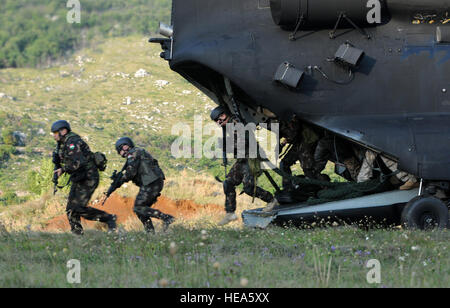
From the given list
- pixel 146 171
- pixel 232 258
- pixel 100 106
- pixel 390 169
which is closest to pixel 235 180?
pixel 146 171

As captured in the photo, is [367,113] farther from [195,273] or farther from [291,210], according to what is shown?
[195,273]

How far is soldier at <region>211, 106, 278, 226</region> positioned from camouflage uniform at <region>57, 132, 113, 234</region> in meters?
2.34

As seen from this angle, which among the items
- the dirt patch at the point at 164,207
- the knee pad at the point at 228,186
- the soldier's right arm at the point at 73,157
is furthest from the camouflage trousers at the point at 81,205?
the dirt patch at the point at 164,207

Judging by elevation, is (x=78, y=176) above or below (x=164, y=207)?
above

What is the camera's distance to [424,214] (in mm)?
10656

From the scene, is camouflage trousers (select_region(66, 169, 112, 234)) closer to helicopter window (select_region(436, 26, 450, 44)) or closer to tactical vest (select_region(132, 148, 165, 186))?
tactical vest (select_region(132, 148, 165, 186))

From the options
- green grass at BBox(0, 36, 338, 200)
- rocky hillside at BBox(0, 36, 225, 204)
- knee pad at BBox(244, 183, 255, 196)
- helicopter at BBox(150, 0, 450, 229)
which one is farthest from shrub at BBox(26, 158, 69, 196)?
helicopter at BBox(150, 0, 450, 229)

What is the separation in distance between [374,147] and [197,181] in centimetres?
1004

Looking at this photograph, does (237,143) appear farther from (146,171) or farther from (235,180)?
(146,171)

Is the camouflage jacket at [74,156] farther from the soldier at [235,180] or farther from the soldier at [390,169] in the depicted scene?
the soldier at [390,169]

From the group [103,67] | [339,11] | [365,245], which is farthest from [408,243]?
[103,67]

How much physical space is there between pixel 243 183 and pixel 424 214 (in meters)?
3.39

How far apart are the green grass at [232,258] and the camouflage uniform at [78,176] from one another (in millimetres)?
1023

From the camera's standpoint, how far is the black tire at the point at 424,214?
34.7 ft
